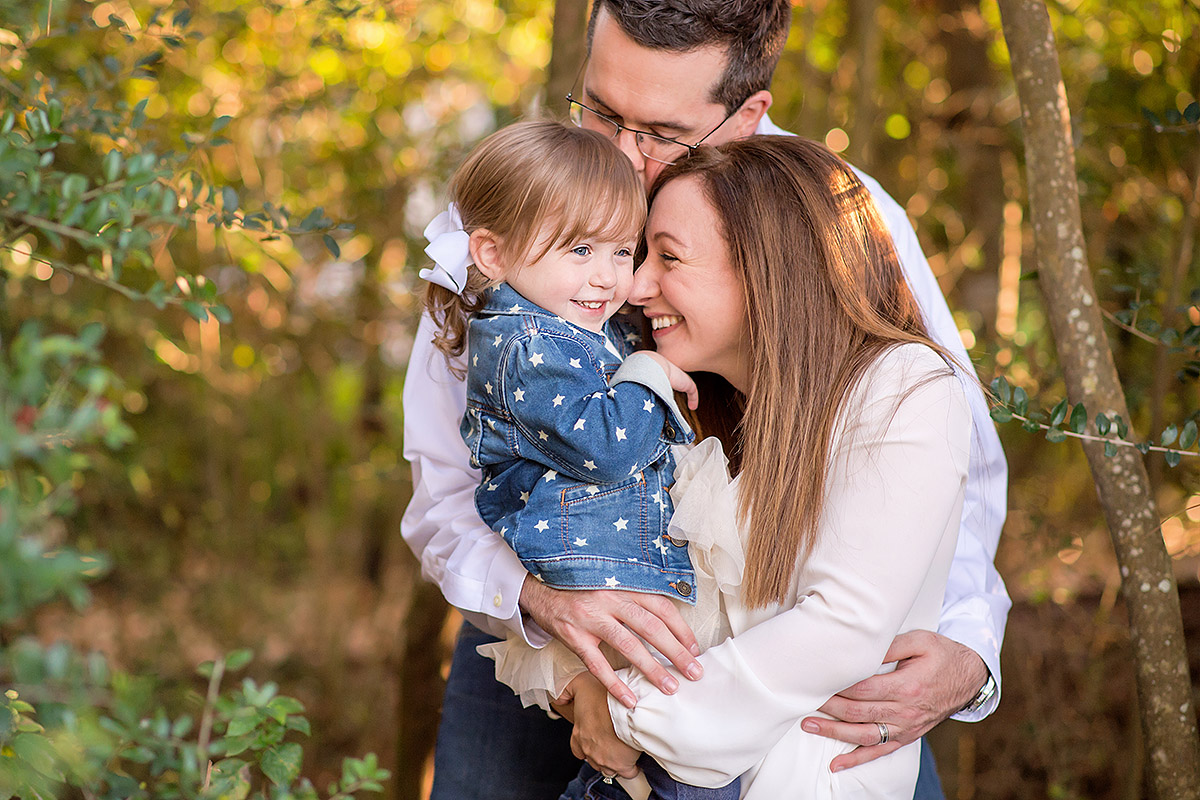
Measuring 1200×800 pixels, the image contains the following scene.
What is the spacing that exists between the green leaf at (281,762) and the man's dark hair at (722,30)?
1.61 meters

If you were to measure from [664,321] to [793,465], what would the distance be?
421 millimetres

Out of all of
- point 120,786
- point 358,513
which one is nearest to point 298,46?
point 358,513

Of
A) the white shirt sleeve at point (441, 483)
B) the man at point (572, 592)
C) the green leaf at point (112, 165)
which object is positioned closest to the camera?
the green leaf at point (112, 165)

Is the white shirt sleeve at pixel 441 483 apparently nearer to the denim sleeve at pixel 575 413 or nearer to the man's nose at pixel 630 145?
the denim sleeve at pixel 575 413

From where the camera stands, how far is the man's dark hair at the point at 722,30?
7.08 ft

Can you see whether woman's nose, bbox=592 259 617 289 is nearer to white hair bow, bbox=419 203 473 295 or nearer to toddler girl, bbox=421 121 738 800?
toddler girl, bbox=421 121 738 800

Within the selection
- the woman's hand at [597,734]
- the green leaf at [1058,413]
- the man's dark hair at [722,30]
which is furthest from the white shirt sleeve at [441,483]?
the green leaf at [1058,413]

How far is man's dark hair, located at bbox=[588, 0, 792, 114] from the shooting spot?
85.0 inches

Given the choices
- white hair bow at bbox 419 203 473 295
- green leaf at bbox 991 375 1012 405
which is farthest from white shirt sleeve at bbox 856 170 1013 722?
white hair bow at bbox 419 203 473 295

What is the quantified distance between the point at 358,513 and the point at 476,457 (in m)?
3.57

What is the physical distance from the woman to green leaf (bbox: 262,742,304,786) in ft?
1.77

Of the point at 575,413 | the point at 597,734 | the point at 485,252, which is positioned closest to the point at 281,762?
the point at 597,734

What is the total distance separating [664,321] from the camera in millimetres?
1937

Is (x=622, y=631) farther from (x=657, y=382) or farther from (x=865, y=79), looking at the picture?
(x=865, y=79)
